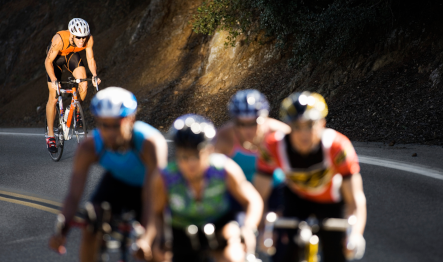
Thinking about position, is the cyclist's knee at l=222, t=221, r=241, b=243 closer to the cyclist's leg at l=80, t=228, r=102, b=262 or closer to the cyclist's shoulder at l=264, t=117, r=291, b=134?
the cyclist's leg at l=80, t=228, r=102, b=262

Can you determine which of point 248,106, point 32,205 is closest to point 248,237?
point 248,106

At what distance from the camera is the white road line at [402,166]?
8109mm

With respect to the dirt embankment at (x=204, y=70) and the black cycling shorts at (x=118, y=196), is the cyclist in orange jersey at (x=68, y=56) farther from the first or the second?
the black cycling shorts at (x=118, y=196)

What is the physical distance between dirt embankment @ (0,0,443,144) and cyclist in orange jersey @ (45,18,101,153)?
608 cm

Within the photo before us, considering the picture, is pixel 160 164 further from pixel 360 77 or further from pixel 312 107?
pixel 360 77

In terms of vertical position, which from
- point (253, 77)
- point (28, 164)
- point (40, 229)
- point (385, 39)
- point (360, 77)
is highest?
point (385, 39)

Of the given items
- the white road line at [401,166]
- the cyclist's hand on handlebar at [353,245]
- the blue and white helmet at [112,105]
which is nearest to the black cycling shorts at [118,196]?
the blue and white helmet at [112,105]

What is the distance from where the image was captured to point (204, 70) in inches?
827

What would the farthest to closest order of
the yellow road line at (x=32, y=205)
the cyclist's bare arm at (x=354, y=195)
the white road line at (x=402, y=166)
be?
1. the white road line at (x=402, y=166)
2. the yellow road line at (x=32, y=205)
3. the cyclist's bare arm at (x=354, y=195)

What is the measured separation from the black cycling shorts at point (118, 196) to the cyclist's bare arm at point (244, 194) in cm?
102

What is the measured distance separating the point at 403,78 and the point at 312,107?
451 inches

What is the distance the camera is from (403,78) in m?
14.0

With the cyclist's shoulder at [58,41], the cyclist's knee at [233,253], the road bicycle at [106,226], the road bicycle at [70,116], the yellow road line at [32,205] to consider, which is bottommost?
the yellow road line at [32,205]

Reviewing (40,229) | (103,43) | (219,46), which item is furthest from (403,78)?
(103,43)
